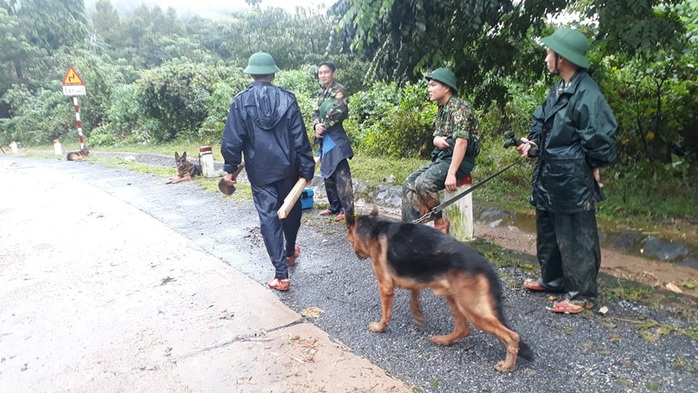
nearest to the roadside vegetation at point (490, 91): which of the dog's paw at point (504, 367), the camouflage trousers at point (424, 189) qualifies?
the camouflage trousers at point (424, 189)

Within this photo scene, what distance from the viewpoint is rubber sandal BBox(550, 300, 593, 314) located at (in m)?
3.30

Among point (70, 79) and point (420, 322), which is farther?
point (70, 79)

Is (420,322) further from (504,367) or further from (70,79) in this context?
(70,79)

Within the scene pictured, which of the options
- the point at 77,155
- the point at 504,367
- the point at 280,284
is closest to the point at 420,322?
the point at 504,367

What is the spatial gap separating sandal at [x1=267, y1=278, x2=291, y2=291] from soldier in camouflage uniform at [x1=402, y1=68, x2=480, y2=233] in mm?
1263

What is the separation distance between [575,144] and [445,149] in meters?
1.35

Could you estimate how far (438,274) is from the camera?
283 cm

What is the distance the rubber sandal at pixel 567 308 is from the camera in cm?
330

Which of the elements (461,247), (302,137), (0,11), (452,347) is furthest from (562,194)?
(0,11)

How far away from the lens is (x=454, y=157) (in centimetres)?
417

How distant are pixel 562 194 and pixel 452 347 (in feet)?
4.22

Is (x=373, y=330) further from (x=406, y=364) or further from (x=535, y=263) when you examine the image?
(x=535, y=263)

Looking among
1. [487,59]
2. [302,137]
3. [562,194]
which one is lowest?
[562,194]

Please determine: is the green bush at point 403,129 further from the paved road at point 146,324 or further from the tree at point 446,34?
the paved road at point 146,324
